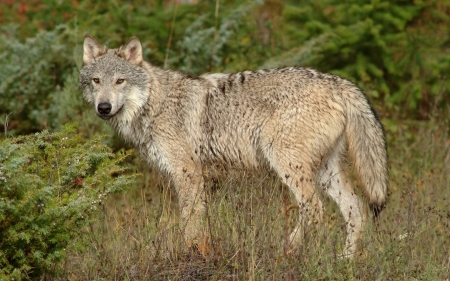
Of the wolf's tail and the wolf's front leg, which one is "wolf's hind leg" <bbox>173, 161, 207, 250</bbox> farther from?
the wolf's tail

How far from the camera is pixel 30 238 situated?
451 centimetres

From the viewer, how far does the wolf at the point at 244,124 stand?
6.13 m

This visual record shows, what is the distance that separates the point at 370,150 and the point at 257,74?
135 centimetres

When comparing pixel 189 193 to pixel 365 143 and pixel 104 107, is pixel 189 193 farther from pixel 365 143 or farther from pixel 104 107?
pixel 365 143

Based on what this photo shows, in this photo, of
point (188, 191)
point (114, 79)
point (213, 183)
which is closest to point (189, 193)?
point (188, 191)

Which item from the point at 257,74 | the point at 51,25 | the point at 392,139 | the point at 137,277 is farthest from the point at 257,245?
the point at 51,25

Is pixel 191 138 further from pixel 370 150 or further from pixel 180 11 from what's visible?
pixel 180 11

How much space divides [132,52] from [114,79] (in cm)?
45

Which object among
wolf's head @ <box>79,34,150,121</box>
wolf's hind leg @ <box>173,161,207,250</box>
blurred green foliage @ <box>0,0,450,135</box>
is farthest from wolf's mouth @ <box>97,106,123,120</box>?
blurred green foliage @ <box>0,0,450,135</box>

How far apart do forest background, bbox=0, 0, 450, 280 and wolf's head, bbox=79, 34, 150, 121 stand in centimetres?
34

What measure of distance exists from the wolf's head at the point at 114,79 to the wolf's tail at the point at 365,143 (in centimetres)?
201

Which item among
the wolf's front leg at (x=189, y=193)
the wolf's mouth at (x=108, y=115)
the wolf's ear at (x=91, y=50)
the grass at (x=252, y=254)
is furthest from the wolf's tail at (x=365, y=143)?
the wolf's ear at (x=91, y=50)

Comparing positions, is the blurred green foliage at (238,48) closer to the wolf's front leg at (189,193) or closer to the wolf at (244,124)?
the wolf at (244,124)

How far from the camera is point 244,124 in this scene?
6.45 meters
